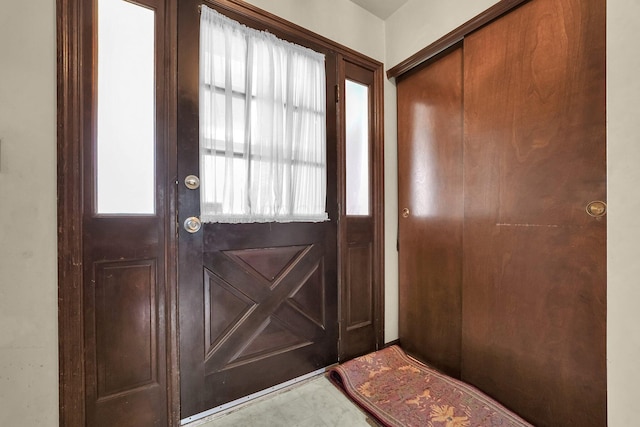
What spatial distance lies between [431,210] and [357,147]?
2.33 feet

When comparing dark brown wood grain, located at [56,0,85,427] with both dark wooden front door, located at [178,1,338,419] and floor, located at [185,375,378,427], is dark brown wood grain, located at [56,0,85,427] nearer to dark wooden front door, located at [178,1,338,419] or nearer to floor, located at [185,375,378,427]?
dark wooden front door, located at [178,1,338,419]

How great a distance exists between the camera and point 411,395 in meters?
1.53

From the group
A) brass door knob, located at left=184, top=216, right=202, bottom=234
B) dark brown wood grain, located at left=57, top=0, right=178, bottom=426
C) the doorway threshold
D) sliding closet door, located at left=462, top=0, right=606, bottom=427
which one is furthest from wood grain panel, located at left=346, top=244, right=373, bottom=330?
dark brown wood grain, located at left=57, top=0, right=178, bottom=426

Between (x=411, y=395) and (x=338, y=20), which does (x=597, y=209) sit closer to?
(x=411, y=395)

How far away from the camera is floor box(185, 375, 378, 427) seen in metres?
1.37

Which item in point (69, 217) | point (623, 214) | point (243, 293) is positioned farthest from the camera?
point (243, 293)

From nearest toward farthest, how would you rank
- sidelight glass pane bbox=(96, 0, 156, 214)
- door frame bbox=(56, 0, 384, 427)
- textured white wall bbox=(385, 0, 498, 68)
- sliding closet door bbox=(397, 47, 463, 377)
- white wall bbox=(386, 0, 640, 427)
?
white wall bbox=(386, 0, 640, 427)
door frame bbox=(56, 0, 384, 427)
sidelight glass pane bbox=(96, 0, 156, 214)
textured white wall bbox=(385, 0, 498, 68)
sliding closet door bbox=(397, 47, 463, 377)

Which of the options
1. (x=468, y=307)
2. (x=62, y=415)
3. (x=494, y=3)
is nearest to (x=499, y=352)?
(x=468, y=307)

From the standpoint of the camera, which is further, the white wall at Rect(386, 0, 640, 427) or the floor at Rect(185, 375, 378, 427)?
the floor at Rect(185, 375, 378, 427)

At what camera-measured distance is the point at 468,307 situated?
1621 millimetres

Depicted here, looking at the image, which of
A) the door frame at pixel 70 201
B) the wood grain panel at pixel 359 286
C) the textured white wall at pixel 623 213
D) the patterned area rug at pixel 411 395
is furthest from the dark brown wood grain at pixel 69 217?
the textured white wall at pixel 623 213

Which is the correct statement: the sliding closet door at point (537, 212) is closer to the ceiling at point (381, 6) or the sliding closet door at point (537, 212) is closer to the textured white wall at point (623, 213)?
the textured white wall at point (623, 213)

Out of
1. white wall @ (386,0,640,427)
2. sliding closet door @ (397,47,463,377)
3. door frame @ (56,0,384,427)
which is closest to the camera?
white wall @ (386,0,640,427)

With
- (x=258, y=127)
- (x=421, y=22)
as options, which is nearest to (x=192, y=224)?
(x=258, y=127)
